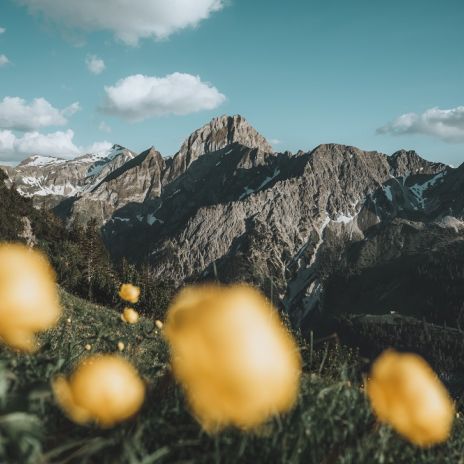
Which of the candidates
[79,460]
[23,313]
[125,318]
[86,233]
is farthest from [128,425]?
[86,233]

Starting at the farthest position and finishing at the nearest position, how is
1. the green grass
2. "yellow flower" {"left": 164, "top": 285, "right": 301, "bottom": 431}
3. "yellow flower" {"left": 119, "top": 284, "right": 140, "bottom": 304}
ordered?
"yellow flower" {"left": 119, "top": 284, "right": 140, "bottom": 304} < the green grass < "yellow flower" {"left": 164, "top": 285, "right": 301, "bottom": 431}

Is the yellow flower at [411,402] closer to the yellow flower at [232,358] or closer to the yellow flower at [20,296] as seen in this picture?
the yellow flower at [232,358]

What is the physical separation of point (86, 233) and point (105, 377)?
9907 centimetres

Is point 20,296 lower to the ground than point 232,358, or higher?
higher

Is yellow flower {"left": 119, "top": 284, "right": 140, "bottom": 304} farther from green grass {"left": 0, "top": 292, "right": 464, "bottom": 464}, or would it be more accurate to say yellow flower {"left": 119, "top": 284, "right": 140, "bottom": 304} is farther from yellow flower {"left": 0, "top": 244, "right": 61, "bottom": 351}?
yellow flower {"left": 0, "top": 244, "right": 61, "bottom": 351}

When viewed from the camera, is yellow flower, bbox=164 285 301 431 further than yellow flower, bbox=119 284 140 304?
No

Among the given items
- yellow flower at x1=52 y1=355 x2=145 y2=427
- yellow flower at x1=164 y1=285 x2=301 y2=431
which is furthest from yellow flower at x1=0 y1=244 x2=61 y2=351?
yellow flower at x1=164 y1=285 x2=301 y2=431

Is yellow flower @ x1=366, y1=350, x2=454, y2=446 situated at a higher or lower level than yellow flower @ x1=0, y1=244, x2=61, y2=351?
lower

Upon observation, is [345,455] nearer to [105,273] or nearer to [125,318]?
[125,318]

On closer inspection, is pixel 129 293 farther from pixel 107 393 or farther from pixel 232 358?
pixel 232 358

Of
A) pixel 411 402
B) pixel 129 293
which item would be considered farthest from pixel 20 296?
pixel 129 293

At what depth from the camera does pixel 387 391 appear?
83.6 inches

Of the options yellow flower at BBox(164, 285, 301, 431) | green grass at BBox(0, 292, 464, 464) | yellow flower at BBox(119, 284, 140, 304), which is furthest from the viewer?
yellow flower at BBox(119, 284, 140, 304)

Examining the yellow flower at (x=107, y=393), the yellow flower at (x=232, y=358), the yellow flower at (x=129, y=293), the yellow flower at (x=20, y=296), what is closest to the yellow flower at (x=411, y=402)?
the yellow flower at (x=232, y=358)
